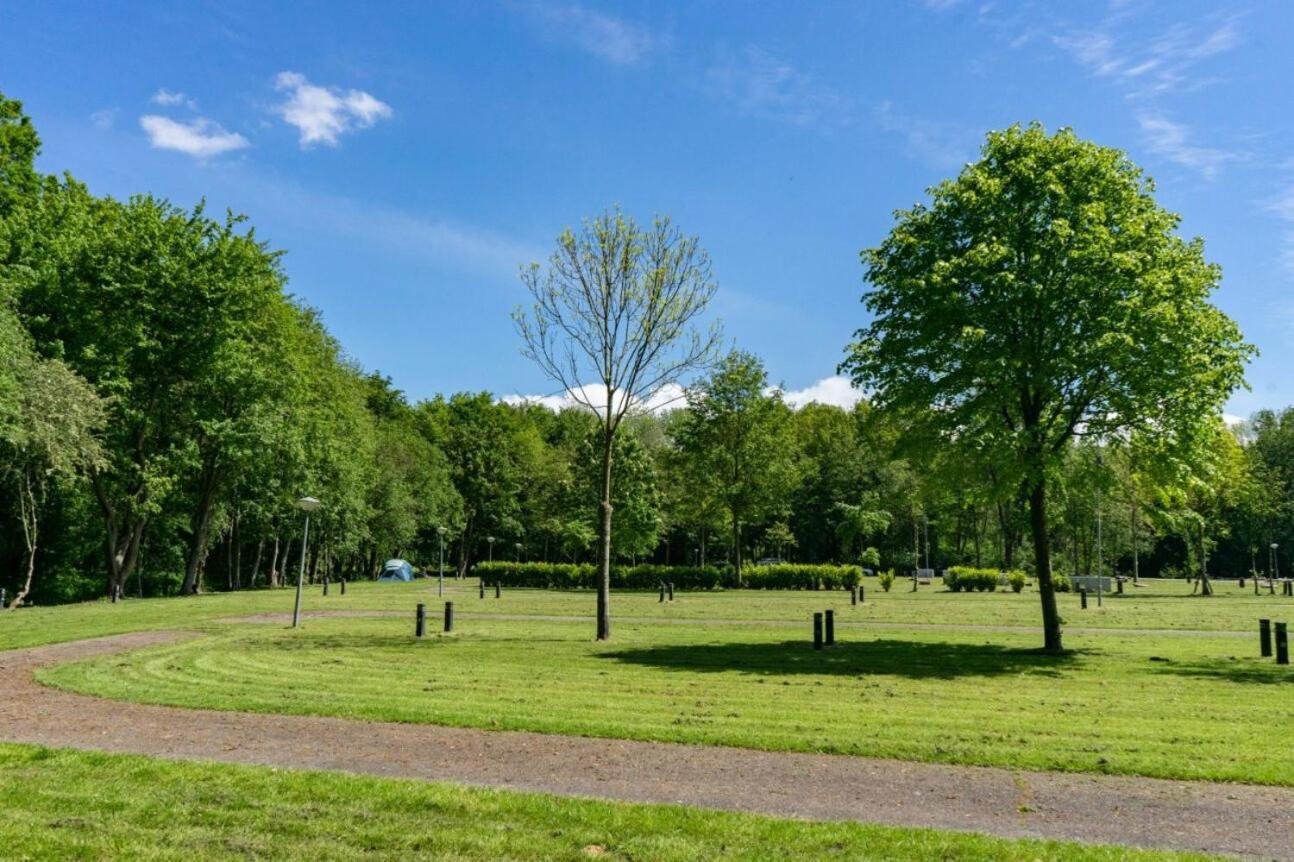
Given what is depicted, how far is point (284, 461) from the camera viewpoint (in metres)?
42.3

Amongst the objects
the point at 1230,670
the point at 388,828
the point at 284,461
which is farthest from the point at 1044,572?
the point at 284,461

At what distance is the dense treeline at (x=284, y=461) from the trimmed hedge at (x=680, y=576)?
143cm

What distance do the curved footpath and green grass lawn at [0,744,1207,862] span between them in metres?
0.46

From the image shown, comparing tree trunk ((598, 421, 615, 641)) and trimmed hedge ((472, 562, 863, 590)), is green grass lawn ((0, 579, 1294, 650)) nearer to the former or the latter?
tree trunk ((598, 421, 615, 641))

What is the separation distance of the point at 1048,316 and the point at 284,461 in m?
37.0

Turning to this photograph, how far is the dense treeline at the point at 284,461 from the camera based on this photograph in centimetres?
2609

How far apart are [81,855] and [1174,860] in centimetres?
736

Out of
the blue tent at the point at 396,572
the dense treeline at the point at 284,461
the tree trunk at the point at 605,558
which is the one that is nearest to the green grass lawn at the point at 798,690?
the tree trunk at the point at 605,558

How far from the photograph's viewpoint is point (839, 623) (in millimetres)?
25844

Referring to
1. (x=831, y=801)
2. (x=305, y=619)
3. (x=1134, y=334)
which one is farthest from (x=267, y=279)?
(x=831, y=801)

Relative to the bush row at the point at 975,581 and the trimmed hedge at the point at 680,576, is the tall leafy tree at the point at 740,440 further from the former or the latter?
the bush row at the point at 975,581

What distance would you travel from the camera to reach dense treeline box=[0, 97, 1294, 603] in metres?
26.1

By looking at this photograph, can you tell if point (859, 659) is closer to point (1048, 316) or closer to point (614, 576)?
point (1048, 316)

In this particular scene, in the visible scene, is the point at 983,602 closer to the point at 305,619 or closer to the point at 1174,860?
the point at 305,619
